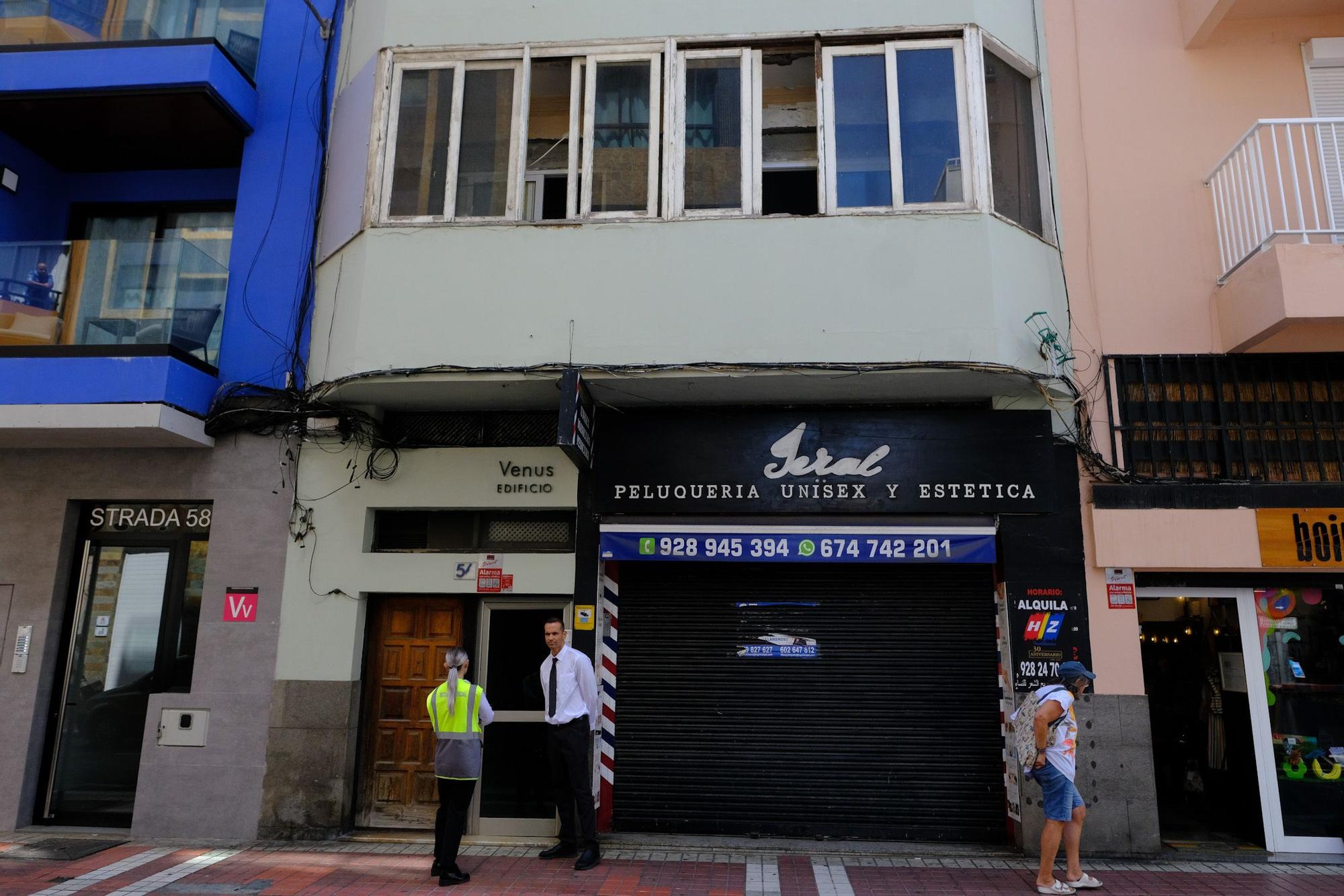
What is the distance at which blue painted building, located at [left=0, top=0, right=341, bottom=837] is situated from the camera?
8.21 meters

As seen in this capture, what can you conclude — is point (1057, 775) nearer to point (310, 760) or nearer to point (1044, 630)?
point (1044, 630)

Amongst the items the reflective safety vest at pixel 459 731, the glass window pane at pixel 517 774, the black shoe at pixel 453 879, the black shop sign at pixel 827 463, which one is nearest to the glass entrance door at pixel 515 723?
the glass window pane at pixel 517 774

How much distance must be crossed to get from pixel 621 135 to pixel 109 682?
7.59 metres

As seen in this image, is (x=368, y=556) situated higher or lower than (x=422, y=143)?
lower

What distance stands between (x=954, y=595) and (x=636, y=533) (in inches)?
125

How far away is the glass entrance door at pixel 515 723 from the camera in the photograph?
8.24 m

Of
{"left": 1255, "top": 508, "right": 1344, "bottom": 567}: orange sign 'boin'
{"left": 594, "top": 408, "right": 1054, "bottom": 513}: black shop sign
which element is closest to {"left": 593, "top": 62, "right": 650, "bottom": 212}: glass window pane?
{"left": 594, "top": 408, "right": 1054, "bottom": 513}: black shop sign

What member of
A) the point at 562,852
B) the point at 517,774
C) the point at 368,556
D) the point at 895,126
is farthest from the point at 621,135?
the point at 562,852

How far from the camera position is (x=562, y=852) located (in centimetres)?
757

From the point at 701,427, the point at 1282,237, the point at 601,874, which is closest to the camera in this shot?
the point at 601,874

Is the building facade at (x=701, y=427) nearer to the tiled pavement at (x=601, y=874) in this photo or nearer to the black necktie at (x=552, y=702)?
the tiled pavement at (x=601, y=874)

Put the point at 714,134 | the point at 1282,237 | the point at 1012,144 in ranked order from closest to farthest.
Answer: the point at 1282,237 → the point at 714,134 → the point at 1012,144

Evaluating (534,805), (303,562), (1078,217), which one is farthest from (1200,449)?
(303,562)

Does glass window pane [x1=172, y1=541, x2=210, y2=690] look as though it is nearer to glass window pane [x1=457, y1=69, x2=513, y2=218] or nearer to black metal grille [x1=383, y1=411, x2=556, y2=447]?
black metal grille [x1=383, y1=411, x2=556, y2=447]
